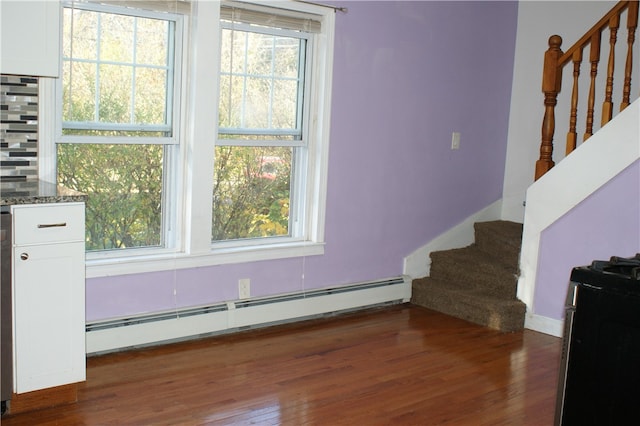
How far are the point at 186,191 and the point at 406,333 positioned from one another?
Answer: 1603mm

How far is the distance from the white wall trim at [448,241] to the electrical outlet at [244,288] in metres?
1.35

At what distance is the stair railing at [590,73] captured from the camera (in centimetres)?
446

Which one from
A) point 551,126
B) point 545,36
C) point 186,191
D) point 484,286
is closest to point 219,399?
point 186,191

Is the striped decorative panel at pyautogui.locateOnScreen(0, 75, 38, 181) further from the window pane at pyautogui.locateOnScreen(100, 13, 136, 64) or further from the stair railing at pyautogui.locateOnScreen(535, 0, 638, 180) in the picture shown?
the stair railing at pyautogui.locateOnScreen(535, 0, 638, 180)

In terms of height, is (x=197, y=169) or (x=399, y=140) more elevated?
(x=399, y=140)

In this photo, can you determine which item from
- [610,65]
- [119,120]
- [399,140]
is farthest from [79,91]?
[610,65]

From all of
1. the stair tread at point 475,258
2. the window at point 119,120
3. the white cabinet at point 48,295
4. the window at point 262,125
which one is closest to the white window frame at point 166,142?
the window at point 119,120

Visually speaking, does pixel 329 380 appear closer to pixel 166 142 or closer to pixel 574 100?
pixel 166 142

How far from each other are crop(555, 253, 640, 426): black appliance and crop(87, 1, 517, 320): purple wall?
8.10 feet

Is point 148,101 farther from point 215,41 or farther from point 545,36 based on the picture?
point 545,36

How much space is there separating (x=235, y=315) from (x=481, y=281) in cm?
178

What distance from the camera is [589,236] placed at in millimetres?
4617

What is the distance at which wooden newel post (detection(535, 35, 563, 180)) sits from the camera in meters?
4.80

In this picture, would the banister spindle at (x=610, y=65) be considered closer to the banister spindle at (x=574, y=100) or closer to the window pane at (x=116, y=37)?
the banister spindle at (x=574, y=100)
